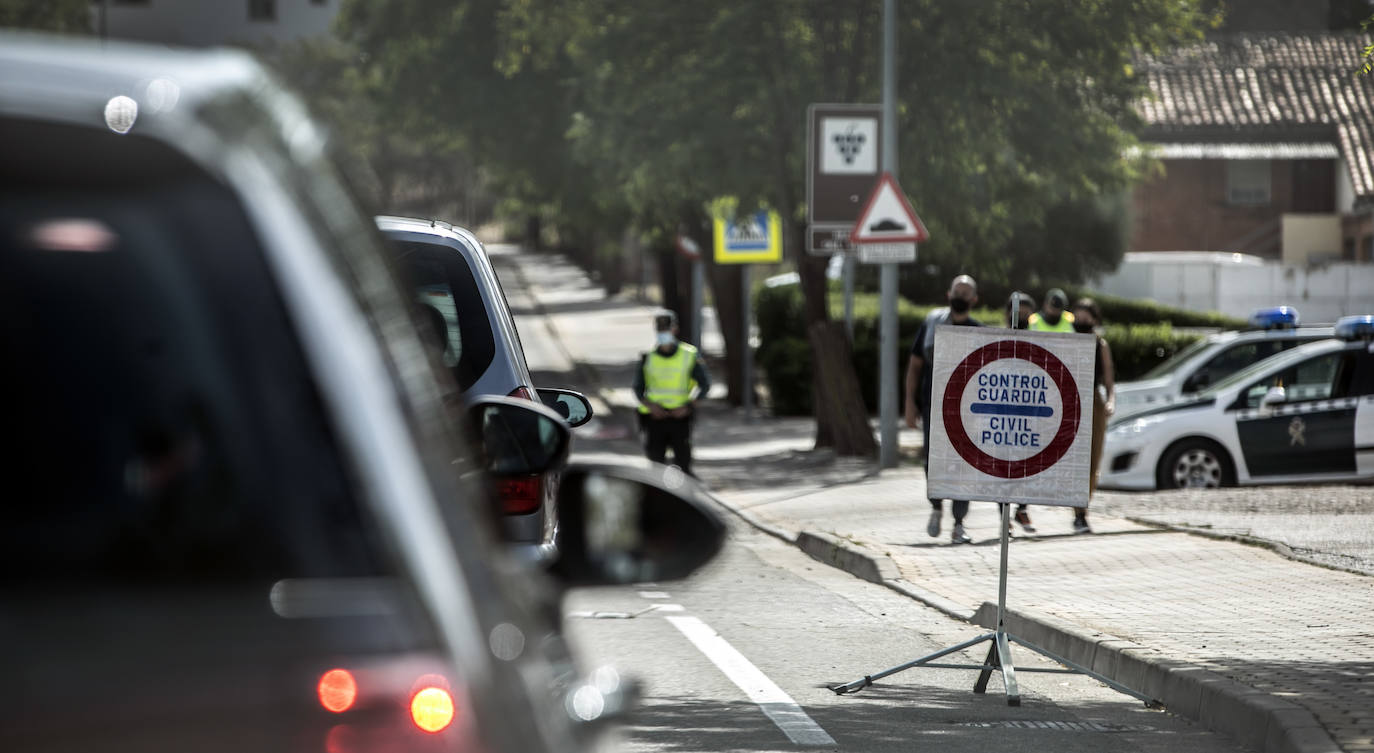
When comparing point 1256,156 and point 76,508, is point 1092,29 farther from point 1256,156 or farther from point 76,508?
point 1256,156

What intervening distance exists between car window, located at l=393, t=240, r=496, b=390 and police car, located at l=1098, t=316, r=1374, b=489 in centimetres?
1220

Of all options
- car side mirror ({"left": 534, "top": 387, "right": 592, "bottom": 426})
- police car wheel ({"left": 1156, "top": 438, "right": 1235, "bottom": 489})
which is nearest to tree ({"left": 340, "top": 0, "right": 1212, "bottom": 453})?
police car wheel ({"left": 1156, "top": 438, "right": 1235, "bottom": 489})

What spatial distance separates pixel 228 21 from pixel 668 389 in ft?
218

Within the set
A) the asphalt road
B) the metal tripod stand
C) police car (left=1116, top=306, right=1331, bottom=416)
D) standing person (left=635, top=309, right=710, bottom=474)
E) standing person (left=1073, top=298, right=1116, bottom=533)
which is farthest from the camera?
police car (left=1116, top=306, right=1331, bottom=416)

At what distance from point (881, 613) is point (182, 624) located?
9.23 metres

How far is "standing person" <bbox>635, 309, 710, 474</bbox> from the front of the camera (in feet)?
56.4

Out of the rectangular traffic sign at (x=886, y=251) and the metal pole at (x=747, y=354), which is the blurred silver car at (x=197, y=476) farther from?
the metal pole at (x=747, y=354)

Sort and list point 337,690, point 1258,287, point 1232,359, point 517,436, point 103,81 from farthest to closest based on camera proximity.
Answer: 1. point 1258,287
2. point 1232,359
3. point 517,436
4. point 103,81
5. point 337,690

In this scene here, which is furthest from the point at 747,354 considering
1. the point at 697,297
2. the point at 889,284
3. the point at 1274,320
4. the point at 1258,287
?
the point at 1258,287

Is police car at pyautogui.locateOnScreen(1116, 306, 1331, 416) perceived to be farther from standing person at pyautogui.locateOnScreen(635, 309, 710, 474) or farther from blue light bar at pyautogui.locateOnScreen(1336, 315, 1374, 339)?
standing person at pyautogui.locateOnScreen(635, 309, 710, 474)

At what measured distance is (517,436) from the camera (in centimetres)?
268

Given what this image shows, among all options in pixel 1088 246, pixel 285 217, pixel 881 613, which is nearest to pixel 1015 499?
pixel 881 613

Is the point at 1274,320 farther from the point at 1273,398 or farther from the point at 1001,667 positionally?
the point at 1001,667

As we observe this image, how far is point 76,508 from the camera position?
146 cm
